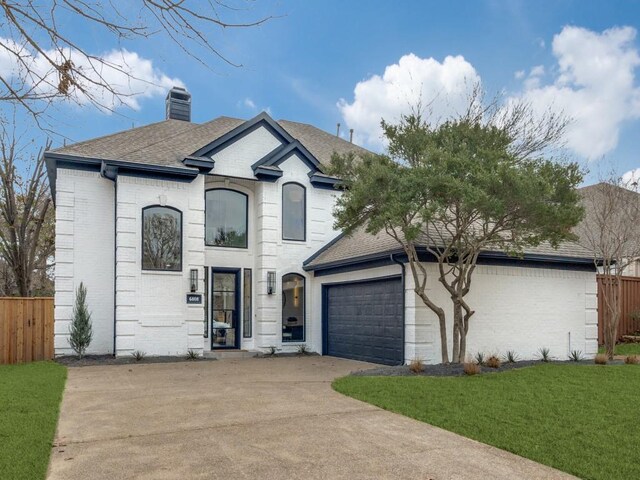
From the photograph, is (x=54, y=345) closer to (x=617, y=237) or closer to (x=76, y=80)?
(x=76, y=80)

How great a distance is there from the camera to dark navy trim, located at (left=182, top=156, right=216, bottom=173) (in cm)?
1492

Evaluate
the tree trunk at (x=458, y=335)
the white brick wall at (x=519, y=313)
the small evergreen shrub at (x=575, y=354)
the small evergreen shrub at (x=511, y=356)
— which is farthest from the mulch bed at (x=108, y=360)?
the small evergreen shrub at (x=575, y=354)

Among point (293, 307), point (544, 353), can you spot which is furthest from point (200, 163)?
point (544, 353)

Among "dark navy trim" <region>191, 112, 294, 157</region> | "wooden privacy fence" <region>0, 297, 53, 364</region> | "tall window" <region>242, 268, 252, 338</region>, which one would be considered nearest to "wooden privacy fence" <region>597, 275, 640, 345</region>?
"tall window" <region>242, 268, 252, 338</region>

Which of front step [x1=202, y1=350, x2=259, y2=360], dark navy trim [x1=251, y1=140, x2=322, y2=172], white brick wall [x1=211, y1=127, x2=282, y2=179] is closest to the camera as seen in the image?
front step [x1=202, y1=350, x2=259, y2=360]

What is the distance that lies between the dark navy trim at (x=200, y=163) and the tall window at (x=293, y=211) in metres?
2.37

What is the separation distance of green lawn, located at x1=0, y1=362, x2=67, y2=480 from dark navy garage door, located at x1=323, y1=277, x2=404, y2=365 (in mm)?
6929

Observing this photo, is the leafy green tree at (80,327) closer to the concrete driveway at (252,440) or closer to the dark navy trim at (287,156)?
the concrete driveway at (252,440)

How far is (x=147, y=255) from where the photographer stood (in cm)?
1439

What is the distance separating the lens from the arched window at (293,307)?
53.1 feet

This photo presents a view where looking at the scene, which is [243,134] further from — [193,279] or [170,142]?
[193,279]

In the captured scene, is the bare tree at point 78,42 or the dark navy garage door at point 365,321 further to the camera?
the dark navy garage door at point 365,321

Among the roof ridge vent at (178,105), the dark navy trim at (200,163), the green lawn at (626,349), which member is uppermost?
the roof ridge vent at (178,105)

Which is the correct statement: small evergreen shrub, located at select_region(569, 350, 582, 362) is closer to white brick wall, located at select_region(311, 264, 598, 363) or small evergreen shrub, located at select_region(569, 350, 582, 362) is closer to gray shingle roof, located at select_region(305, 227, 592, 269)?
white brick wall, located at select_region(311, 264, 598, 363)
